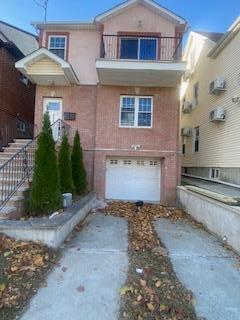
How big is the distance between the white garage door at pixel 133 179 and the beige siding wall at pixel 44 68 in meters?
4.39

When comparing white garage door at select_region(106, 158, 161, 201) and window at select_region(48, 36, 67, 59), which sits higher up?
window at select_region(48, 36, 67, 59)

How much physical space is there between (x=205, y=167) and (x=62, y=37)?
909cm

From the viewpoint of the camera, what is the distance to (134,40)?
13383 mm

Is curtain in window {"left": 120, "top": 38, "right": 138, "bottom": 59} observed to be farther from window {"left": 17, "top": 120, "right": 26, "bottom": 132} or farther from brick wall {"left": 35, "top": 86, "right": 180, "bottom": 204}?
window {"left": 17, "top": 120, "right": 26, "bottom": 132}

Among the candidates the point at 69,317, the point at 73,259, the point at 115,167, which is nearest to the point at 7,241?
the point at 73,259

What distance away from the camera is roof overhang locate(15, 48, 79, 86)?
40.2ft

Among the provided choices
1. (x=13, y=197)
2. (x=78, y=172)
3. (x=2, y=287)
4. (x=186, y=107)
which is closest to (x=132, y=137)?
(x=78, y=172)

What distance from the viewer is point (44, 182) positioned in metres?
7.79

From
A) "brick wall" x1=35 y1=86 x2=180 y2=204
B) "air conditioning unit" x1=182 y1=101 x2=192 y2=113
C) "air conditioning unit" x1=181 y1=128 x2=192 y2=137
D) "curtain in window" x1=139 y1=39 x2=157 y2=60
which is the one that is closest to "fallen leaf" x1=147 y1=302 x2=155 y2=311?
"brick wall" x1=35 y1=86 x2=180 y2=204

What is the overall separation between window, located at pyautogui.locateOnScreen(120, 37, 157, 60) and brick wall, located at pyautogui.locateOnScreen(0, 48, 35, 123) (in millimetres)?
5430

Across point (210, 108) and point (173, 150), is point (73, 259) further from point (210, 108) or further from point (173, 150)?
point (210, 108)

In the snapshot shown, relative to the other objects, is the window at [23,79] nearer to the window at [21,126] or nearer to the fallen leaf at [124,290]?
the window at [21,126]

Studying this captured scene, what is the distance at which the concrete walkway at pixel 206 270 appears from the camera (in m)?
4.39

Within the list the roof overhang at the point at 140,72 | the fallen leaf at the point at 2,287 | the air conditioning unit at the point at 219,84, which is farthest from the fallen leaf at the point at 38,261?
the air conditioning unit at the point at 219,84
